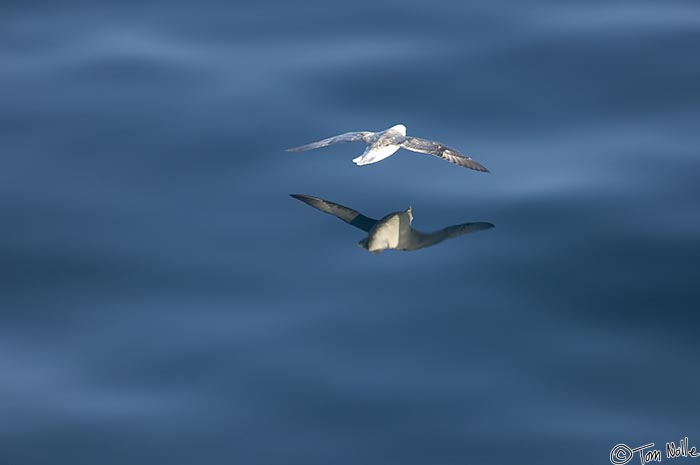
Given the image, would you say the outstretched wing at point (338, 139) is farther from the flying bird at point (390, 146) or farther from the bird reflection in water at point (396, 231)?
the bird reflection in water at point (396, 231)

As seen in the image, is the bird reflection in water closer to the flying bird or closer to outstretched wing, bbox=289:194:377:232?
outstretched wing, bbox=289:194:377:232

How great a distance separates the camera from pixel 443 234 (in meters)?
15.8

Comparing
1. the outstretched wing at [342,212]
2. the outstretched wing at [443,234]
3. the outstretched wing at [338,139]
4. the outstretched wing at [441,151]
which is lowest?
the outstretched wing at [443,234]

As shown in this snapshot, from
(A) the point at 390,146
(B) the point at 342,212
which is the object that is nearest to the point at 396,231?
(B) the point at 342,212

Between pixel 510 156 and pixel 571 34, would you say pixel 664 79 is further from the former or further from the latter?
pixel 510 156

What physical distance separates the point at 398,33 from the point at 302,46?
1811 millimetres

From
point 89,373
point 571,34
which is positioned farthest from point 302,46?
point 89,373

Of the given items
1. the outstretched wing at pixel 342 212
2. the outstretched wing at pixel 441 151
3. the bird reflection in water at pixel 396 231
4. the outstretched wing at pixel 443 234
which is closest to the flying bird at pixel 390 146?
the outstretched wing at pixel 441 151

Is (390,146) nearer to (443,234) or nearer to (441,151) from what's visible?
(441,151)

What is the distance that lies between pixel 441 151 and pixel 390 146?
776 millimetres

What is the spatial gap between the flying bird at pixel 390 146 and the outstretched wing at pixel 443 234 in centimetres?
109

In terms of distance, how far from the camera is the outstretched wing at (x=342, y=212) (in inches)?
628

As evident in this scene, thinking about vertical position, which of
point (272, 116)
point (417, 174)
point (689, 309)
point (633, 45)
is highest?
point (633, 45)

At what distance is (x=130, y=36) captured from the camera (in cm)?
2069
